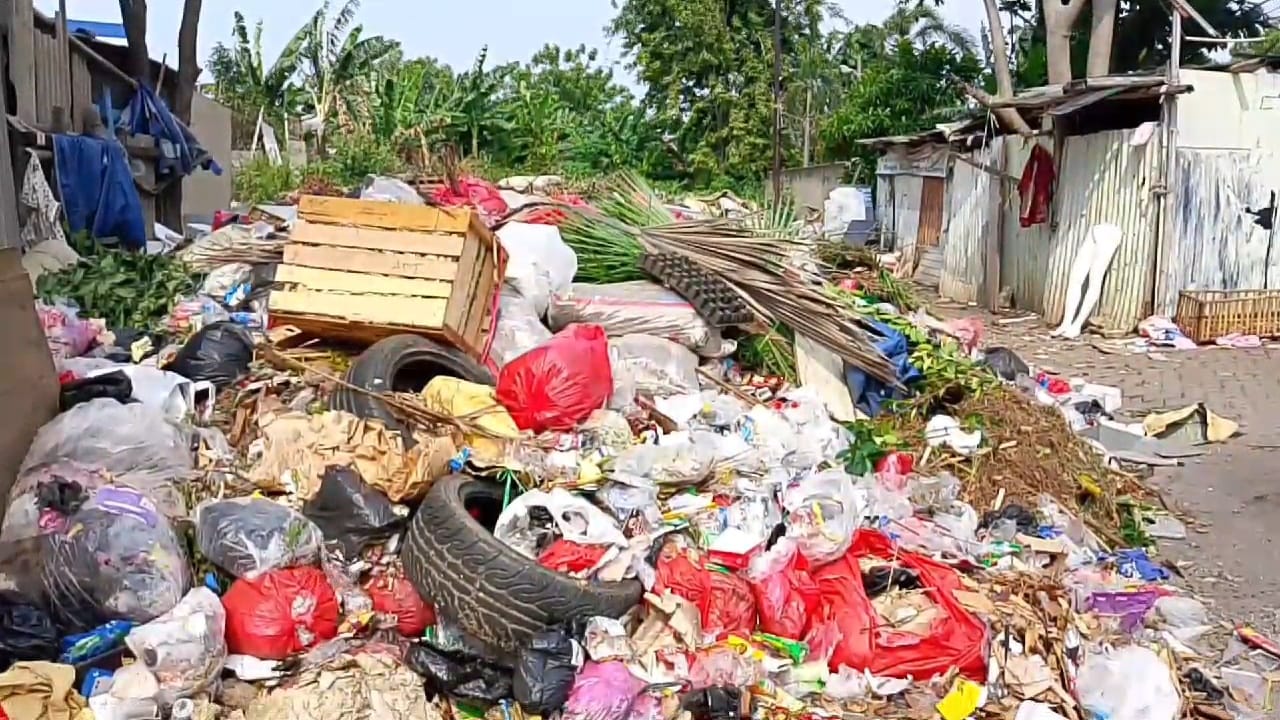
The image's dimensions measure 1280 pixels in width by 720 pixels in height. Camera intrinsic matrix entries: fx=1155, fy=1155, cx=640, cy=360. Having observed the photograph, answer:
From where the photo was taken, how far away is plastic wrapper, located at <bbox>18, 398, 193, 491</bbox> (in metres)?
4.30

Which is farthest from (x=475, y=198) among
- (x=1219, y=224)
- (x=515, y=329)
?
(x=1219, y=224)

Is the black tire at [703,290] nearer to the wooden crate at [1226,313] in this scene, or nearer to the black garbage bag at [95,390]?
the black garbage bag at [95,390]

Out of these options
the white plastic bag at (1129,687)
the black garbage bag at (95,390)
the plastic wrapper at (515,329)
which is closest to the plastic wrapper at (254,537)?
the black garbage bag at (95,390)

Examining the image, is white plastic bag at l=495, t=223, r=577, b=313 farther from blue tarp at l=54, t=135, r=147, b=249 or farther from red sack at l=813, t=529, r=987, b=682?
blue tarp at l=54, t=135, r=147, b=249

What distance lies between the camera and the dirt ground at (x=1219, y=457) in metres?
5.15

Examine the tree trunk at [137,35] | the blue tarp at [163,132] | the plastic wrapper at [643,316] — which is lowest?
the plastic wrapper at [643,316]

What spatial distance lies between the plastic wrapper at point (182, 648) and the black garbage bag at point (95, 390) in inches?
58.6

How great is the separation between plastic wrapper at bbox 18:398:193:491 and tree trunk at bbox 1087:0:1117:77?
13.3 m

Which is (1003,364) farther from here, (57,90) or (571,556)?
(57,90)

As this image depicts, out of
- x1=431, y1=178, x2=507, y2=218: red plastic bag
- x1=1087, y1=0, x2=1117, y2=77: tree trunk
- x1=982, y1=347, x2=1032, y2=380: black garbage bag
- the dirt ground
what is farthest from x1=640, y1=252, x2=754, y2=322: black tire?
x1=1087, y1=0, x2=1117, y2=77: tree trunk

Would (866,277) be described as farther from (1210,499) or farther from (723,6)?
(723,6)

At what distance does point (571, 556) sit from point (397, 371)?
5.15 ft

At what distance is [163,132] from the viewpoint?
9922 millimetres

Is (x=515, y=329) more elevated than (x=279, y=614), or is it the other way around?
(x=515, y=329)
